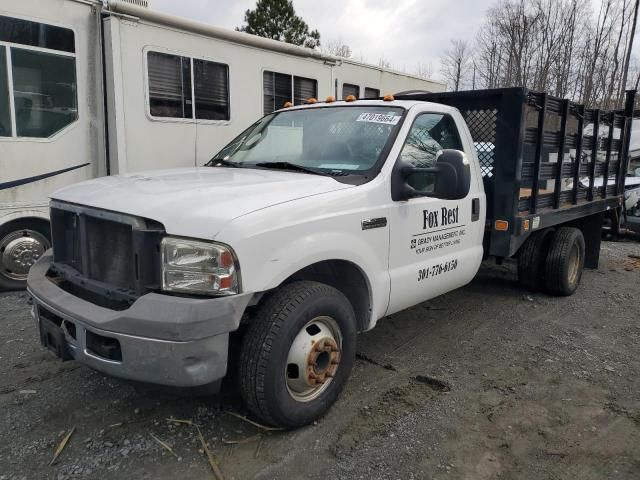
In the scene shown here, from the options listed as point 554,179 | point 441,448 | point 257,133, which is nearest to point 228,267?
point 441,448

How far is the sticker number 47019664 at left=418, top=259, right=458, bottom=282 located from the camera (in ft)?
13.1

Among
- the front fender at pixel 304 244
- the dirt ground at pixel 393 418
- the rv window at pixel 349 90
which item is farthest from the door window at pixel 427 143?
the rv window at pixel 349 90

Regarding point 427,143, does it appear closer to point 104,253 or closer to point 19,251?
point 104,253

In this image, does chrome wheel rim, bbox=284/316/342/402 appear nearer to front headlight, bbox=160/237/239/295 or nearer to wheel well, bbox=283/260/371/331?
wheel well, bbox=283/260/371/331

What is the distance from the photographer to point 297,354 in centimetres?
306

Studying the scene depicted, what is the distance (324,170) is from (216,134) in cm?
386

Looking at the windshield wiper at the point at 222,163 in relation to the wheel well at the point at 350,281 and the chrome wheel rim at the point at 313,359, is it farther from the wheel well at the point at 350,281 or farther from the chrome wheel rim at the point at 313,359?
the chrome wheel rim at the point at 313,359

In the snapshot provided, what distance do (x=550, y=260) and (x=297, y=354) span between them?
3810 millimetres

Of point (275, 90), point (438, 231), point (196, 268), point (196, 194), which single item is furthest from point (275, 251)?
point (275, 90)

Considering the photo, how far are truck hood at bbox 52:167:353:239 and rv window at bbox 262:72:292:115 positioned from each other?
420cm

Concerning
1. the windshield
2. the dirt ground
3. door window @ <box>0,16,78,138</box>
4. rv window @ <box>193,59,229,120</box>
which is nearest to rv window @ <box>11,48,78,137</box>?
door window @ <box>0,16,78,138</box>

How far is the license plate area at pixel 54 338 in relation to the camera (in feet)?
9.66

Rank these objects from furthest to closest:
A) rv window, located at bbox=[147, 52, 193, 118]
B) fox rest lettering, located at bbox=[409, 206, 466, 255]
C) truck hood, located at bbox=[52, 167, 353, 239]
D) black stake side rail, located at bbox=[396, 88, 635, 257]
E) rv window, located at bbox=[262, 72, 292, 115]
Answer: rv window, located at bbox=[262, 72, 292, 115], rv window, located at bbox=[147, 52, 193, 118], black stake side rail, located at bbox=[396, 88, 635, 257], fox rest lettering, located at bbox=[409, 206, 466, 255], truck hood, located at bbox=[52, 167, 353, 239]

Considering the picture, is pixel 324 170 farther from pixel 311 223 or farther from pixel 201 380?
pixel 201 380
